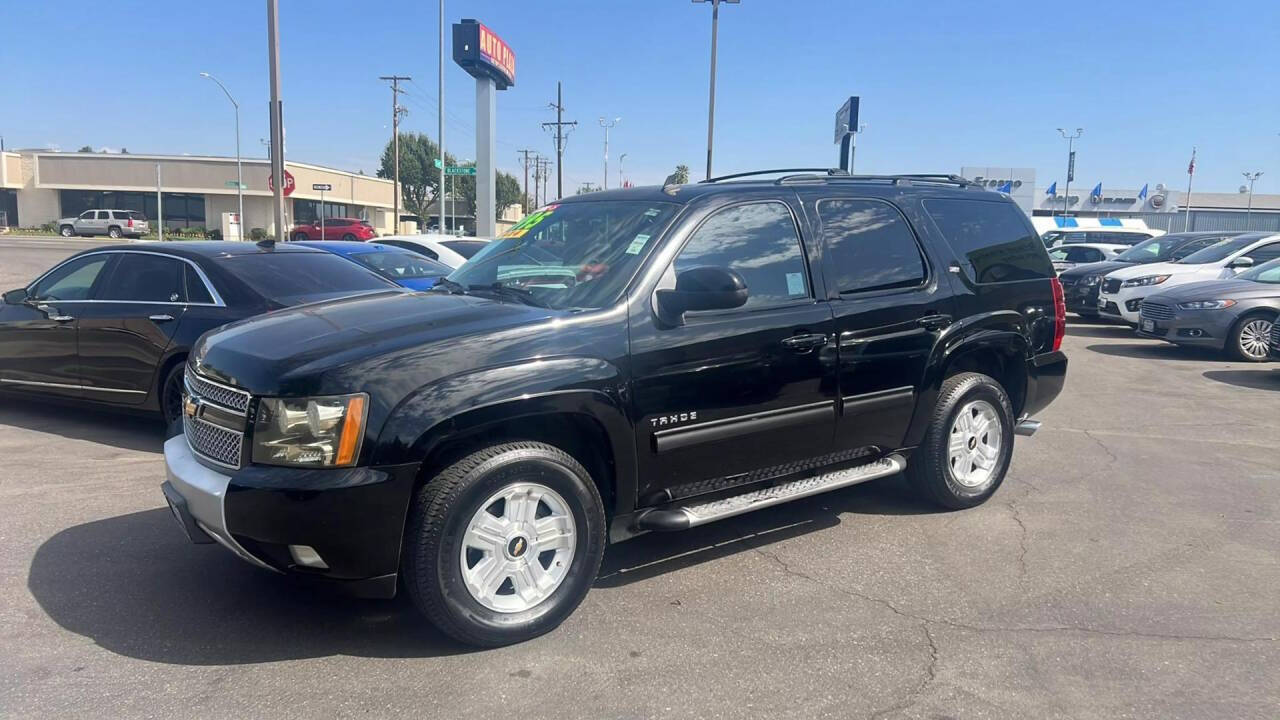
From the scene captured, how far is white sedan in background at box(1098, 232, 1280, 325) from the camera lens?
574 inches

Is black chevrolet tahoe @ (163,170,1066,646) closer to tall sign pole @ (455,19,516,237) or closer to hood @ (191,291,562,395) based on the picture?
hood @ (191,291,562,395)

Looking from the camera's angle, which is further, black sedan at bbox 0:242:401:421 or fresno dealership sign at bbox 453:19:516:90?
fresno dealership sign at bbox 453:19:516:90

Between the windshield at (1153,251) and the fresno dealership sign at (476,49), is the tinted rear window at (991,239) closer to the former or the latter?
the windshield at (1153,251)

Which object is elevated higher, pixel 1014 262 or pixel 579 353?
pixel 1014 262

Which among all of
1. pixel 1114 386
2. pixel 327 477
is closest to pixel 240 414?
pixel 327 477

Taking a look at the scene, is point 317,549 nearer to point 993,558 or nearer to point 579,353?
point 579,353

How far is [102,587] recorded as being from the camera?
4148 millimetres

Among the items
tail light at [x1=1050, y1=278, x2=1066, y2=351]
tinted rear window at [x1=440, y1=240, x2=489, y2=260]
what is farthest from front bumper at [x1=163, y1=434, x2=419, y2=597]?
tinted rear window at [x1=440, y1=240, x2=489, y2=260]

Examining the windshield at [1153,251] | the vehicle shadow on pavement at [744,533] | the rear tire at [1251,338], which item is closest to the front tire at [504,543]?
the vehicle shadow on pavement at [744,533]

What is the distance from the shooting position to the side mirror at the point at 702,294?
3877mm

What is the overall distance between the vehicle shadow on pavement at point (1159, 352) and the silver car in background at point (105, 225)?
175ft

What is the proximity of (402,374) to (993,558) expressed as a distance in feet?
10.5

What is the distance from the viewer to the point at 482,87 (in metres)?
35.5

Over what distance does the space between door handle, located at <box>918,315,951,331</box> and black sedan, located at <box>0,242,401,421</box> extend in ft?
13.7
